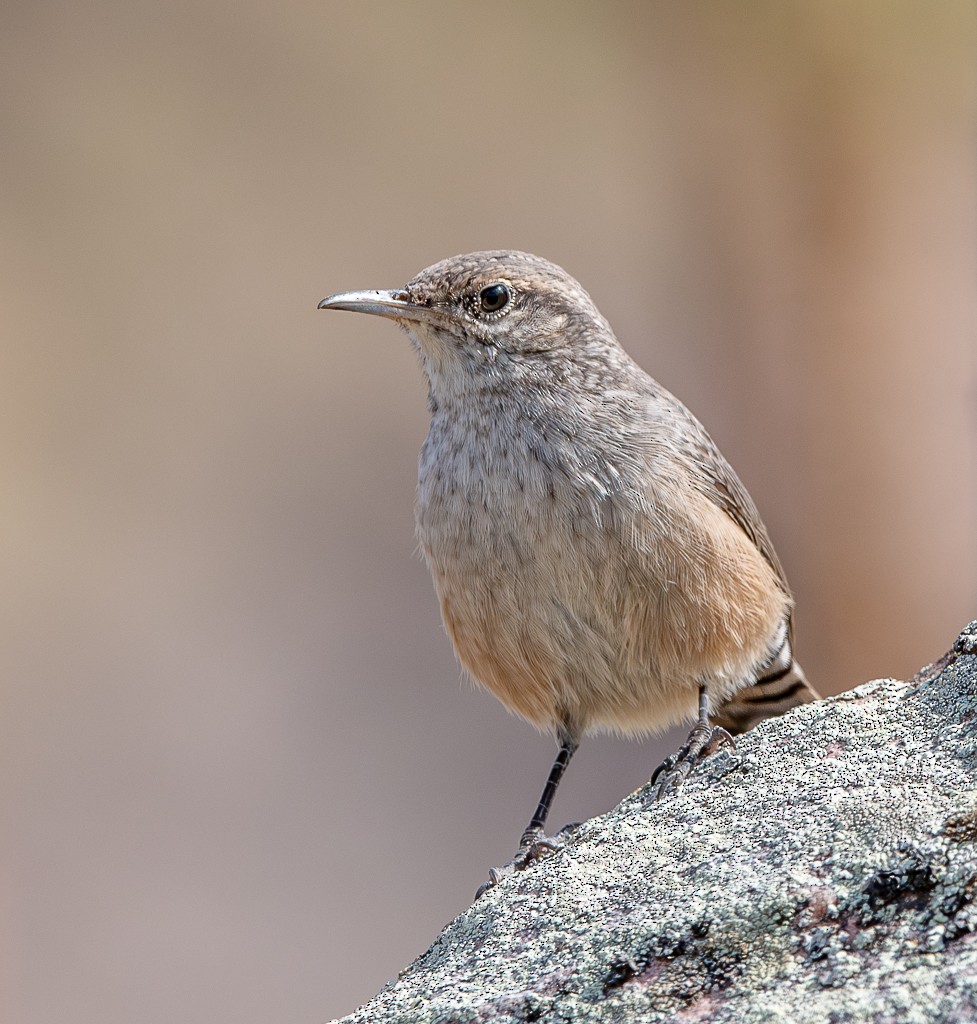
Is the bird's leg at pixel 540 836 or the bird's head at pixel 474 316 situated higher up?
the bird's head at pixel 474 316

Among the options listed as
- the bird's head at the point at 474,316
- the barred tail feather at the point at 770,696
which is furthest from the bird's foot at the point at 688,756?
the bird's head at the point at 474,316

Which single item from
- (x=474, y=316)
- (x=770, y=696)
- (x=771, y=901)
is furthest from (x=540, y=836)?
(x=771, y=901)

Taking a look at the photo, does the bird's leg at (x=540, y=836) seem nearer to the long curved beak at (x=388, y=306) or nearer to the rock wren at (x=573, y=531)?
the rock wren at (x=573, y=531)

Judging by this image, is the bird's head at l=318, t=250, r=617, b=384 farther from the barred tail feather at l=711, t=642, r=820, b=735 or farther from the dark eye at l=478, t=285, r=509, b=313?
the barred tail feather at l=711, t=642, r=820, b=735

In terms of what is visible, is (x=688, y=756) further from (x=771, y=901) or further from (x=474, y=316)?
(x=474, y=316)

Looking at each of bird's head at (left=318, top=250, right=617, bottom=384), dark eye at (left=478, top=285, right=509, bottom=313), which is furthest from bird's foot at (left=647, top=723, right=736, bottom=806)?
dark eye at (left=478, top=285, right=509, bottom=313)

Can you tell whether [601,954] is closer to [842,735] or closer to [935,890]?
[935,890]

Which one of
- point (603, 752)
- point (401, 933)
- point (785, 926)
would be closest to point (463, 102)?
point (603, 752)
